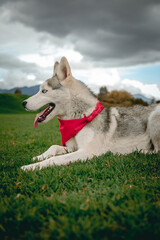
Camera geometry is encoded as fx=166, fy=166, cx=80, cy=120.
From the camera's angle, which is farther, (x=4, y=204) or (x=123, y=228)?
(x=4, y=204)

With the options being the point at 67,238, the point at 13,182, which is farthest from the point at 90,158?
the point at 67,238

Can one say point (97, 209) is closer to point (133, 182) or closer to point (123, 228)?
point (123, 228)

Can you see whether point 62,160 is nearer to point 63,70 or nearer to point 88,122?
point 88,122

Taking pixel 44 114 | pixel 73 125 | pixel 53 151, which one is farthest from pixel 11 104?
pixel 73 125

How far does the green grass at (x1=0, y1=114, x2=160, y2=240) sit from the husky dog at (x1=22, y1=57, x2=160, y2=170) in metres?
0.86

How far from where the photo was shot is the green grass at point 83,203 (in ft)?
5.09

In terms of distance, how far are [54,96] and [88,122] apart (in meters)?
1.02

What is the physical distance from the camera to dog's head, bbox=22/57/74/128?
395 centimetres

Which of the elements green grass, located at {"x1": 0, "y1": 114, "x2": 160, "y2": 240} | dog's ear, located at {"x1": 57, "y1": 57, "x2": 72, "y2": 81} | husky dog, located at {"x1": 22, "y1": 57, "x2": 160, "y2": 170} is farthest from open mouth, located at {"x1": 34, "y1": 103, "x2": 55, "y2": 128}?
green grass, located at {"x1": 0, "y1": 114, "x2": 160, "y2": 240}

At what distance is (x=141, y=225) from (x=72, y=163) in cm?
199

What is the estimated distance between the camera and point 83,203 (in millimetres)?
1934

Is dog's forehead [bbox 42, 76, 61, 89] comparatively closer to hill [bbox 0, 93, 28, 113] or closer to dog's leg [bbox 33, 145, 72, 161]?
dog's leg [bbox 33, 145, 72, 161]

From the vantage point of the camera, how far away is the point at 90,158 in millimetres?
3666

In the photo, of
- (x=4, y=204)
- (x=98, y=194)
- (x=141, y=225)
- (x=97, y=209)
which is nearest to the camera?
(x=141, y=225)
